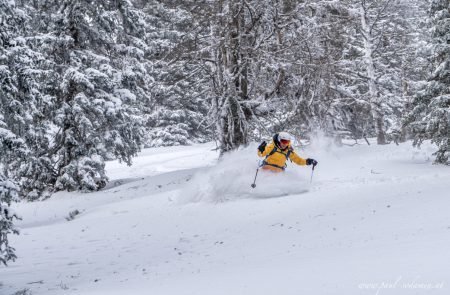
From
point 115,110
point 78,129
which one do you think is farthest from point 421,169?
point 78,129

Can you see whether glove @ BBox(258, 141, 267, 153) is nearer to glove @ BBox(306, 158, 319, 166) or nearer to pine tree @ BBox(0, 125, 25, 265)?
glove @ BBox(306, 158, 319, 166)

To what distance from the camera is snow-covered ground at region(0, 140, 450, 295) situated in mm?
4531

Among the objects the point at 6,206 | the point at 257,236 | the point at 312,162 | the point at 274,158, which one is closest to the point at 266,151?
the point at 274,158

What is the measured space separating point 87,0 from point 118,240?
1148 centimetres

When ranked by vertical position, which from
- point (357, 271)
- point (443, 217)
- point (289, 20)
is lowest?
point (443, 217)

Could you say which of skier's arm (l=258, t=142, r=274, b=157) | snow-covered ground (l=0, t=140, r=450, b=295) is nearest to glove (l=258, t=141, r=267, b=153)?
skier's arm (l=258, t=142, r=274, b=157)

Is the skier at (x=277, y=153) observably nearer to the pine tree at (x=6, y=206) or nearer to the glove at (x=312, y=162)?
the glove at (x=312, y=162)

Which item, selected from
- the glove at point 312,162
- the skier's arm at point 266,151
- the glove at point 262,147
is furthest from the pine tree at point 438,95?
the glove at point 262,147

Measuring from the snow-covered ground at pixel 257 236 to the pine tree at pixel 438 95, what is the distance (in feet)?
3.58

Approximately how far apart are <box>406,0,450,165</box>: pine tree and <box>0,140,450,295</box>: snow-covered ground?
43.0 inches

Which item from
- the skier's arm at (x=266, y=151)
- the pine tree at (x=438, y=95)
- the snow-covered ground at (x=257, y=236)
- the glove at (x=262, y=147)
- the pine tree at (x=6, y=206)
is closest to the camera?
the snow-covered ground at (x=257, y=236)

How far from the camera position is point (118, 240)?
9.27 meters

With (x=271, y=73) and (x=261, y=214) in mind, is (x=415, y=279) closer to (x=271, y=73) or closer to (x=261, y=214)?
(x=261, y=214)

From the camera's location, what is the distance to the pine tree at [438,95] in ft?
42.0
